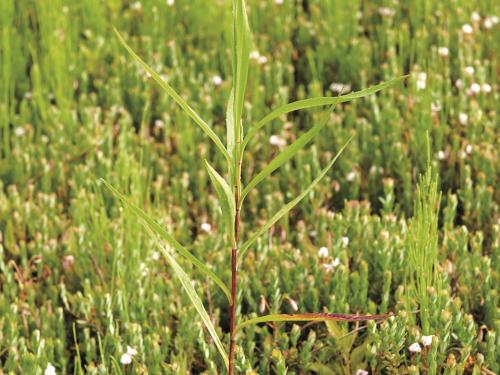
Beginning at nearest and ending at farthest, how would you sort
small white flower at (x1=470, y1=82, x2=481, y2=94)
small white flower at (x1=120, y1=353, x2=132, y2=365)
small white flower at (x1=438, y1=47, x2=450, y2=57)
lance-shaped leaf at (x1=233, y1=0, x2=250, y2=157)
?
lance-shaped leaf at (x1=233, y1=0, x2=250, y2=157) < small white flower at (x1=120, y1=353, x2=132, y2=365) < small white flower at (x1=470, y1=82, x2=481, y2=94) < small white flower at (x1=438, y1=47, x2=450, y2=57)

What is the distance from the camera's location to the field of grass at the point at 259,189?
2900mm

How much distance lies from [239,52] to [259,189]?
1.98m

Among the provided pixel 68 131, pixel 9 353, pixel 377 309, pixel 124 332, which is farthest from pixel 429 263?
pixel 68 131

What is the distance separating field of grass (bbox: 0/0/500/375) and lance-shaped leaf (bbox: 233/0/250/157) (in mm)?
659

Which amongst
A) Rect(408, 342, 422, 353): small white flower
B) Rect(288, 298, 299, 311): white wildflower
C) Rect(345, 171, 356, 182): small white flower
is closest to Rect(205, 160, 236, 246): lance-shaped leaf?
Rect(408, 342, 422, 353): small white flower

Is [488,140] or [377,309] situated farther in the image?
[488,140]

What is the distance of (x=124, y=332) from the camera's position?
10.2 ft

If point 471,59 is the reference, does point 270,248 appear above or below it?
below

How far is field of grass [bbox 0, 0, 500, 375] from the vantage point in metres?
2.90

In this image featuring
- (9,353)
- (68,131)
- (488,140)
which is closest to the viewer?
(9,353)

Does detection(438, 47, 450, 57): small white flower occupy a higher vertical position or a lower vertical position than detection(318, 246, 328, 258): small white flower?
higher

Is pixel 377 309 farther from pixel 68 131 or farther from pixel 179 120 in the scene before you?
pixel 68 131

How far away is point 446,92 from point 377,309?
5.33ft

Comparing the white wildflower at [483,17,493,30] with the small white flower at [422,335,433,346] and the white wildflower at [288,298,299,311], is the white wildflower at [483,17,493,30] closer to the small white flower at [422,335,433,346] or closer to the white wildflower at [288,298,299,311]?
the white wildflower at [288,298,299,311]
